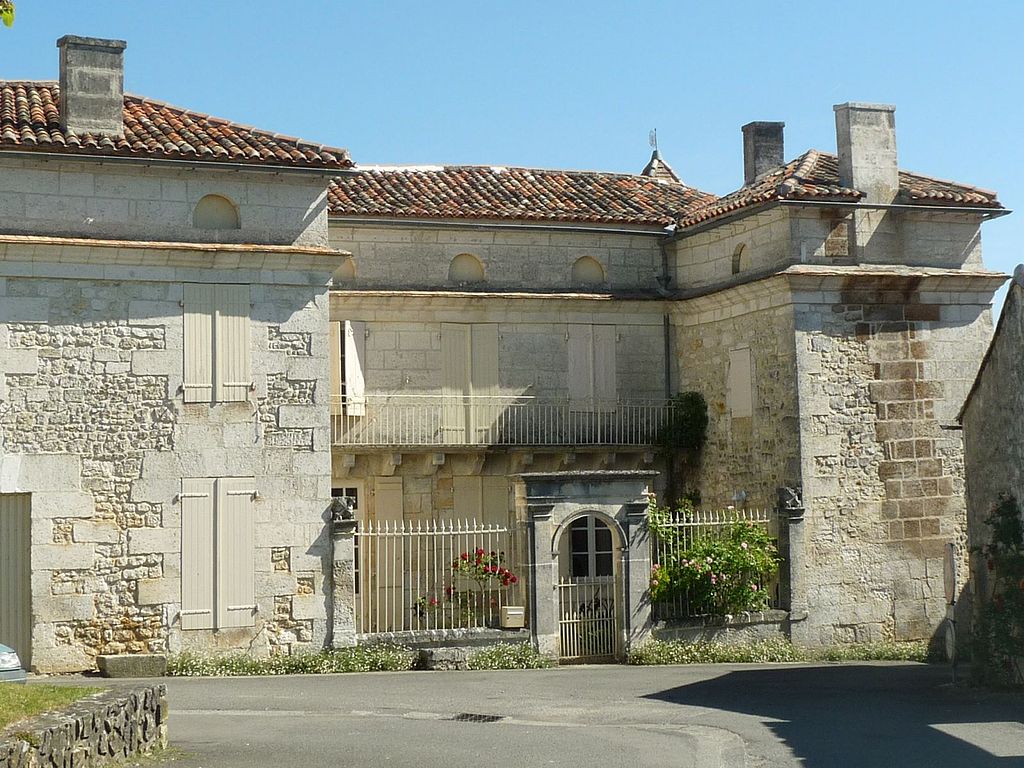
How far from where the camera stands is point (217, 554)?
17047 millimetres

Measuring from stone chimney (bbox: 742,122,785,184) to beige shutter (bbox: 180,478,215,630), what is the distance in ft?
38.2

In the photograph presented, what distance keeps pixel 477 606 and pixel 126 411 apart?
5794mm

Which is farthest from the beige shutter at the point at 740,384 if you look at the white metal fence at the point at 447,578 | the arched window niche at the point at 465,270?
the arched window niche at the point at 465,270

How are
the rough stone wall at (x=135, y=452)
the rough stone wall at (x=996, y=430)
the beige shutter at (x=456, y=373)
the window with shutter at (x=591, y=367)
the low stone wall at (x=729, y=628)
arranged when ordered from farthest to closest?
Result: the window with shutter at (x=591, y=367)
the beige shutter at (x=456, y=373)
the low stone wall at (x=729, y=628)
the rough stone wall at (x=135, y=452)
the rough stone wall at (x=996, y=430)

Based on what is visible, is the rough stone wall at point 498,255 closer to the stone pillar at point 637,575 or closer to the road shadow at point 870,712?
the stone pillar at point 637,575

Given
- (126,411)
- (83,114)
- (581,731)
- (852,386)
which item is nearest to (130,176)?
(83,114)

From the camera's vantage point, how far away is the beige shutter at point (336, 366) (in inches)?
816

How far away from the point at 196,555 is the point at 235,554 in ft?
1.53

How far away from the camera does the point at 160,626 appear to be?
1686cm

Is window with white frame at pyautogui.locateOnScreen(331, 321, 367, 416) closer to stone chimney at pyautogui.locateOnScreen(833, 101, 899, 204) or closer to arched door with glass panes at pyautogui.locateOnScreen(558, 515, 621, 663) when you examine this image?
arched door with glass panes at pyautogui.locateOnScreen(558, 515, 621, 663)

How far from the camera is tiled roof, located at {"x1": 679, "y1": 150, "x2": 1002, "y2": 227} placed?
19969mm

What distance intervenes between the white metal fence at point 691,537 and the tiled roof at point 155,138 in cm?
652

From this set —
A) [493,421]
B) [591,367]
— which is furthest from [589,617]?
[591,367]

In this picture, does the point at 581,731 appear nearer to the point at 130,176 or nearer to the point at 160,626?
the point at 160,626
